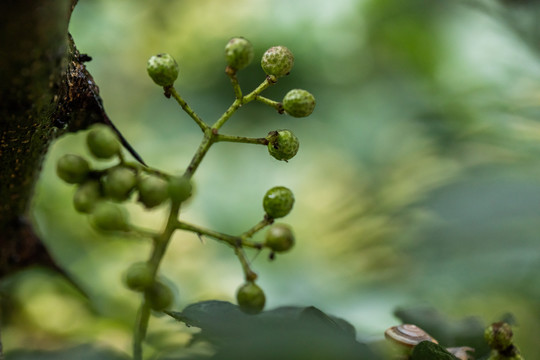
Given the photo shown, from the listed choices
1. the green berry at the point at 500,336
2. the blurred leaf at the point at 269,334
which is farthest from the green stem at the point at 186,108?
the green berry at the point at 500,336

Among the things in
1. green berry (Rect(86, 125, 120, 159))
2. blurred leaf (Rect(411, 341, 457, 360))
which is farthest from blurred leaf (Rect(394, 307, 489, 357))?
green berry (Rect(86, 125, 120, 159))

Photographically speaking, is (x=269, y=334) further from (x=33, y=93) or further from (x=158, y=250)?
(x=33, y=93)

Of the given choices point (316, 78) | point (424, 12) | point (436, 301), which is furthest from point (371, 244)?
point (424, 12)

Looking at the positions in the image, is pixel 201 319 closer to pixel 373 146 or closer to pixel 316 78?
Answer: pixel 373 146

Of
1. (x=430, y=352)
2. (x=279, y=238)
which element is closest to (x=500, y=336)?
(x=430, y=352)

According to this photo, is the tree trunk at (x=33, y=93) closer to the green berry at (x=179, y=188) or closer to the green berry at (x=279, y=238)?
the green berry at (x=179, y=188)

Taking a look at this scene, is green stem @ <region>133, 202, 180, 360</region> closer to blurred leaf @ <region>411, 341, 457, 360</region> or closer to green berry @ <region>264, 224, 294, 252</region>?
green berry @ <region>264, 224, 294, 252</region>
